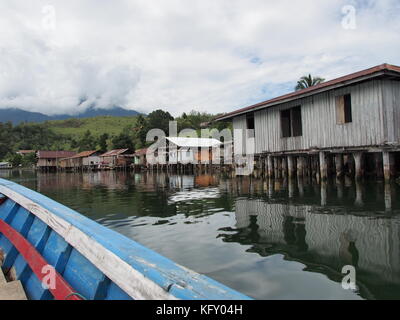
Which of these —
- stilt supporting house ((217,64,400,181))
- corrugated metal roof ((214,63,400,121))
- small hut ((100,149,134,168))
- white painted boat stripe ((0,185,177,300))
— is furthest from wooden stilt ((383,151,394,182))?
small hut ((100,149,134,168))

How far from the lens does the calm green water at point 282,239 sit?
3.41 meters

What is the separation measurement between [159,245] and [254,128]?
1407 centimetres

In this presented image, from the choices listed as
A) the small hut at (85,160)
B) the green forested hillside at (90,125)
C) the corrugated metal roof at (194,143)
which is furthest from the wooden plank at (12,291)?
the green forested hillside at (90,125)

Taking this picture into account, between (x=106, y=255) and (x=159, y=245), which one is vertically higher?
(x=106, y=255)

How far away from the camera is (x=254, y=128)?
1817cm

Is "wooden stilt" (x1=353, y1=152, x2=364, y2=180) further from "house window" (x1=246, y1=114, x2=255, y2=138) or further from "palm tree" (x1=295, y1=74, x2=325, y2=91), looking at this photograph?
"palm tree" (x1=295, y1=74, x2=325, y2=91)

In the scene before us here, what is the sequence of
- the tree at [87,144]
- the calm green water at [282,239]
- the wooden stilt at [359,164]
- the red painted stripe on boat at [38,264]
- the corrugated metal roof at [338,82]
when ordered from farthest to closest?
the tree at [87,144]
the wooden stilt at [359,164]
the corrugated metal roof at [338,82]
the calm green water at [282,239]
the red painted stripe on boat at [38,264]

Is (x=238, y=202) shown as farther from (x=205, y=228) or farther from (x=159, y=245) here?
(x=159, y=245)

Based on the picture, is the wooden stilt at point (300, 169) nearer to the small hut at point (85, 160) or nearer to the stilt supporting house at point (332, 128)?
the stilt supporting house at point (332, 128)

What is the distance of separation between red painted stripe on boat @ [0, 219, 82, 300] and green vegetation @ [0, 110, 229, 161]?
31164 millimetres

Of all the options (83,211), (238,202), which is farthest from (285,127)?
(83,211)

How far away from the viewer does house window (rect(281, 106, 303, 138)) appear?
16000mm

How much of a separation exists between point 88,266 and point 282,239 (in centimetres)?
363

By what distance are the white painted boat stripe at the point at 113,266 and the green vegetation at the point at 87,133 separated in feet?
105
